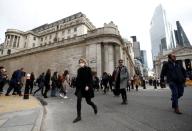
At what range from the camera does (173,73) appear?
556 cm

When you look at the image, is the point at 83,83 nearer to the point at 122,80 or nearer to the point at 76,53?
the point at 122,80

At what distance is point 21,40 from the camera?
61.4 meters

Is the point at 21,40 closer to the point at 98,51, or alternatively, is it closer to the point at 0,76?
the point at 98,51

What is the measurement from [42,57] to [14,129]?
3160cm

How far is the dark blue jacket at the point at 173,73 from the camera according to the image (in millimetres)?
5480

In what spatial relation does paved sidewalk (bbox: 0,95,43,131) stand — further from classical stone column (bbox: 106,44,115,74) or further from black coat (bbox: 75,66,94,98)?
classical stone column (bbox: 106,44,115,74)

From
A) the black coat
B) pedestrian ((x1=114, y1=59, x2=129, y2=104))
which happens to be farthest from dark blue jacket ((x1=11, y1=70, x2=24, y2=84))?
the black coat

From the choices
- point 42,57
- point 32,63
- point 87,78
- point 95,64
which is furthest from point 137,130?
point 32,63

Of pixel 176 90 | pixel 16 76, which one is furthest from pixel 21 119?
pixel 16 76

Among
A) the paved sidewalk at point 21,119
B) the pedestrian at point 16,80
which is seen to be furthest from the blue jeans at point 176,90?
the pedestrian at point 16,80

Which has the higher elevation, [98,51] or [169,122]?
[98,51]

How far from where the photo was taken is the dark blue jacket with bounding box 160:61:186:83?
5480 millimetres

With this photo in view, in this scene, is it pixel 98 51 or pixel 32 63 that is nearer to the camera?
pixel 98 51

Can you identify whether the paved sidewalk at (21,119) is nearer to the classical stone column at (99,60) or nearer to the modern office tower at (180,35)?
the classical stone column at (99,60)
